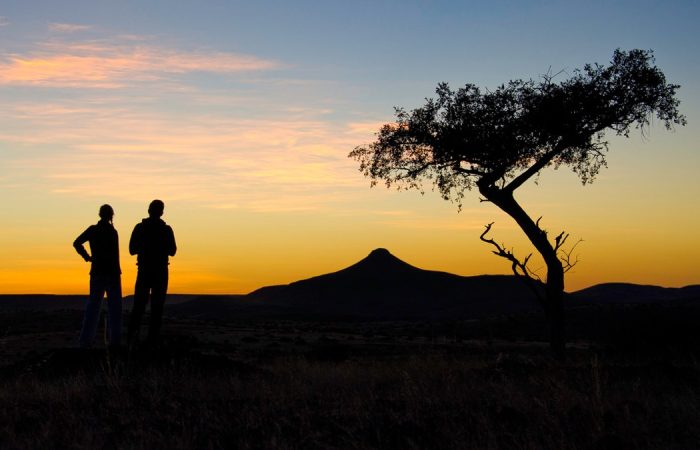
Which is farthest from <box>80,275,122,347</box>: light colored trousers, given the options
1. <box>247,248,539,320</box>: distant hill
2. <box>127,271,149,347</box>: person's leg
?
<box>247,248,539,320</box>: distant hill

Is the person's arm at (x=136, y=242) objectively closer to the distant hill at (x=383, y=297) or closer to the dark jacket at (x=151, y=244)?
the dark jacket at (x=151, y=244)

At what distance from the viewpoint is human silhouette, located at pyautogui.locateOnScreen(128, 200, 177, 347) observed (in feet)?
45.5

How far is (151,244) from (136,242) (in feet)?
1.04

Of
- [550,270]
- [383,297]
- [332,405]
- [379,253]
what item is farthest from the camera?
[379,253]

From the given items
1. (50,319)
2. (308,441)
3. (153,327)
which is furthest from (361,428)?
(50,319)

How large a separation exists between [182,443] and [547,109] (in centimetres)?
1709

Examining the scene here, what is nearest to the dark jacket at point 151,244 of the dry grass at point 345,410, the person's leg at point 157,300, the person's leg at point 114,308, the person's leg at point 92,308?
the person's leg at point 157,300

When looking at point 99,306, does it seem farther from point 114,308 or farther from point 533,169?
point 533,169

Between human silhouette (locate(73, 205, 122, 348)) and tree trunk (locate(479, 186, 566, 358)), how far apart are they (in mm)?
11200

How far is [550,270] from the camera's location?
20.5 meters

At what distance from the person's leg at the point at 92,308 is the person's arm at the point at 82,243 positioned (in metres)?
0.43

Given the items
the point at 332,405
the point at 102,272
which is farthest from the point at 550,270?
the point at 332,405

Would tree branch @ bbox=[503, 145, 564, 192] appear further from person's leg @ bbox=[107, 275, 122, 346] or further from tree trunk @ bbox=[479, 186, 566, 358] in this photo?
person's leg @ bbox=[107, 275, 122, 346]

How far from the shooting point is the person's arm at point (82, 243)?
46.2 feet
